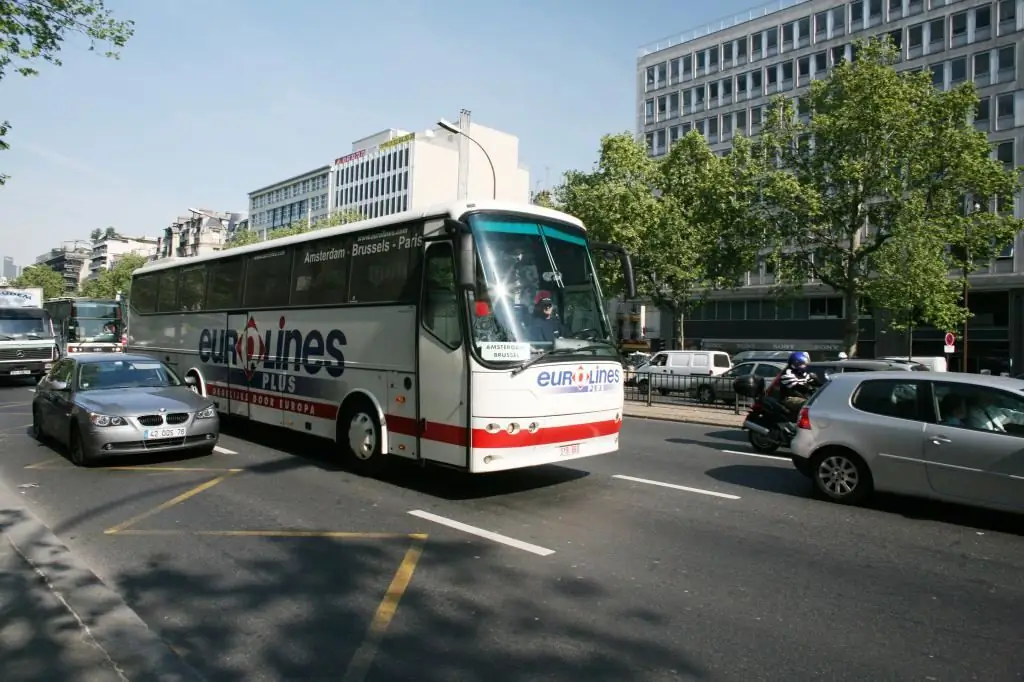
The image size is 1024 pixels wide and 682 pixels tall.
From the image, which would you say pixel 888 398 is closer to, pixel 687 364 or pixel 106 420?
pixel 106 420

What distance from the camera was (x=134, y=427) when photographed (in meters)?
9.18

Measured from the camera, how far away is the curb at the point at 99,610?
3852mm

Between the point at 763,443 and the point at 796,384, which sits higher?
the point at 796,384

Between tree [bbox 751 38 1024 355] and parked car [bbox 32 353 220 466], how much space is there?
91.3ft

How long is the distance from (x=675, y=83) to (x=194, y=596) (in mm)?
64875

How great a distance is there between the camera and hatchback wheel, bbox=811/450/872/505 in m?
7.71

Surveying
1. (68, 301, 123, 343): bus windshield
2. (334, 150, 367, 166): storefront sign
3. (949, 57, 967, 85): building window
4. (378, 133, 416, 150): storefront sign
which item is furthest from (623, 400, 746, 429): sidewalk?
(334, 150, 367, 166): storefront sign

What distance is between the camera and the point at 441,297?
25.9 feet

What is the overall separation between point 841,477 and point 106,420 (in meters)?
8.74

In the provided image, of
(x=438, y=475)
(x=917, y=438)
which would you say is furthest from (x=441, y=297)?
(x=917, y=438)

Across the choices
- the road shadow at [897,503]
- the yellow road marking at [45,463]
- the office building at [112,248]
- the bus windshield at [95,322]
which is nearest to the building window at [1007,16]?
the road shadow at [897,503]

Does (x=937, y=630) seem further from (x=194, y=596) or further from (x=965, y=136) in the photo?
(x=965, y=136)

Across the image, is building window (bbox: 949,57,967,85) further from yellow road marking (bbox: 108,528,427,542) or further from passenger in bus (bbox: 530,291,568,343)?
yellow road marking (bbox: 108,528,427,542)

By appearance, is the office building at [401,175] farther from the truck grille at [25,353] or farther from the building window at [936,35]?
the truck grille at [25,353]
